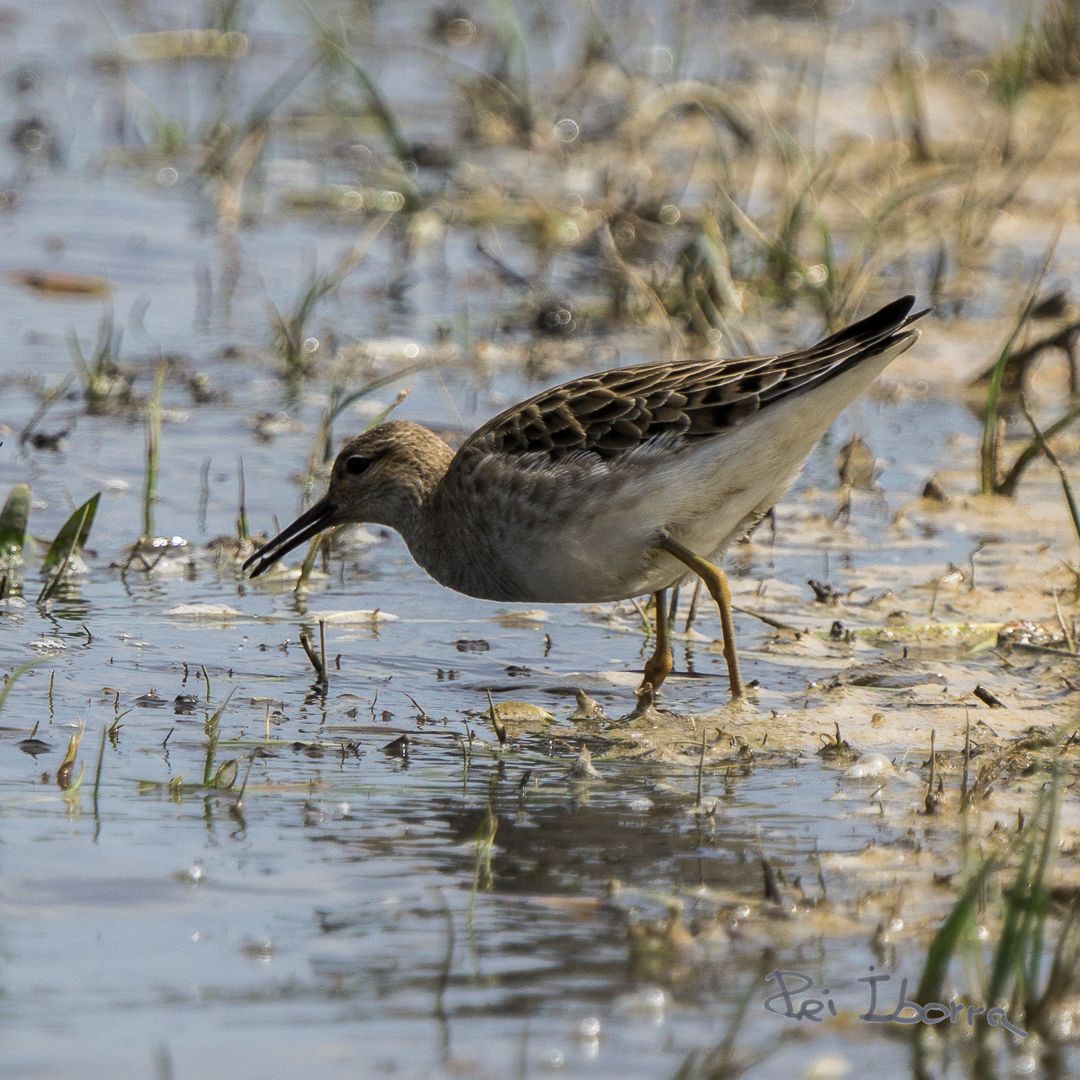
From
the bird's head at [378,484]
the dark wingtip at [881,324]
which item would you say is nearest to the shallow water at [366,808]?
the bird's head at [378,484]

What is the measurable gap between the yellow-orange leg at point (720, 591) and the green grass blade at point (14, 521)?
7.49 ft

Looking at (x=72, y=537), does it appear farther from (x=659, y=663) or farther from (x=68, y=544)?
(x=659, y=663)

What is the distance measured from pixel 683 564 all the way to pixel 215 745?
6.19ft

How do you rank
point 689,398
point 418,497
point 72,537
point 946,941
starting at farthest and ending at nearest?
point 418,497, point 72,537, point 689,398, point 946,941

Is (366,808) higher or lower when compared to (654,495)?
lower

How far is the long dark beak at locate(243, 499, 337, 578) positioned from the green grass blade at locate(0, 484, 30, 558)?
790 mm

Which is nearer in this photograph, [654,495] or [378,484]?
[654,495]

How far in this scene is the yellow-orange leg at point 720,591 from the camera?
6.17m

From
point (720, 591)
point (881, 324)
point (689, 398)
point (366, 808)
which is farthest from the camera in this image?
point (720, 591)

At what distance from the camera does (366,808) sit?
16.5 ft

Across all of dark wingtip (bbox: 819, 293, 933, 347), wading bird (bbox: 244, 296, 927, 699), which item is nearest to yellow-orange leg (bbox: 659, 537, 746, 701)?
wading bird (bbox: 244, 296, 927, 699)
